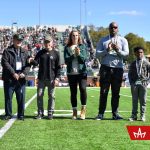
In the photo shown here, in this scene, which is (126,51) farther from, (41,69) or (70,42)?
(41,69)

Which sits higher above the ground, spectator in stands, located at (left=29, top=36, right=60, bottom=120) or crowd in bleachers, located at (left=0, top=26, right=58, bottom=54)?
crowd in bleachers, located at (left=0, top=26, right=58, bottom=54)

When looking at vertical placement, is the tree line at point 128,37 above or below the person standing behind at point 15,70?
above

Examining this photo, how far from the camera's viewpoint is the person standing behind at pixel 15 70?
10.9m

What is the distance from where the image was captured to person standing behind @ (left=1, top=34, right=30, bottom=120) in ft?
35.6

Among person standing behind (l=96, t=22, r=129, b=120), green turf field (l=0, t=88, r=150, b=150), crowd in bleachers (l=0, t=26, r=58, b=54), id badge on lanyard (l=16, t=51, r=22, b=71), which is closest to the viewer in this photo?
green turf field (l=0, t=88, r=150, b=150)

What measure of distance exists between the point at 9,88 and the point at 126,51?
2.69 m

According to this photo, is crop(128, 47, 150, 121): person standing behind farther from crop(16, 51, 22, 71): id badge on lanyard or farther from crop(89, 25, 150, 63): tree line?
crop(89, 25, 150, 63): tree line

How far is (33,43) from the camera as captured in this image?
6469 cm

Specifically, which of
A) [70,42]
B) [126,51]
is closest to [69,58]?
[70,42]

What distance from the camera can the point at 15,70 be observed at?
11.0 meters

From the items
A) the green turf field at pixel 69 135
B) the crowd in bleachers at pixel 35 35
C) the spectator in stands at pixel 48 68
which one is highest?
the crowd in bleachers at pixel 35 35

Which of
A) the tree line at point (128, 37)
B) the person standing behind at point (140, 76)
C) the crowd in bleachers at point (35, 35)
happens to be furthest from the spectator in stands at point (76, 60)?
the tree line at point (128, 37)

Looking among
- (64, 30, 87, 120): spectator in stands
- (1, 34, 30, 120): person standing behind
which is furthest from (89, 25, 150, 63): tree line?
(1, 34, 30, 120): person standing behind

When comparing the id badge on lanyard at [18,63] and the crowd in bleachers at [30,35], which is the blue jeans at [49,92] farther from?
the crowd in bleachers at [30,35]
